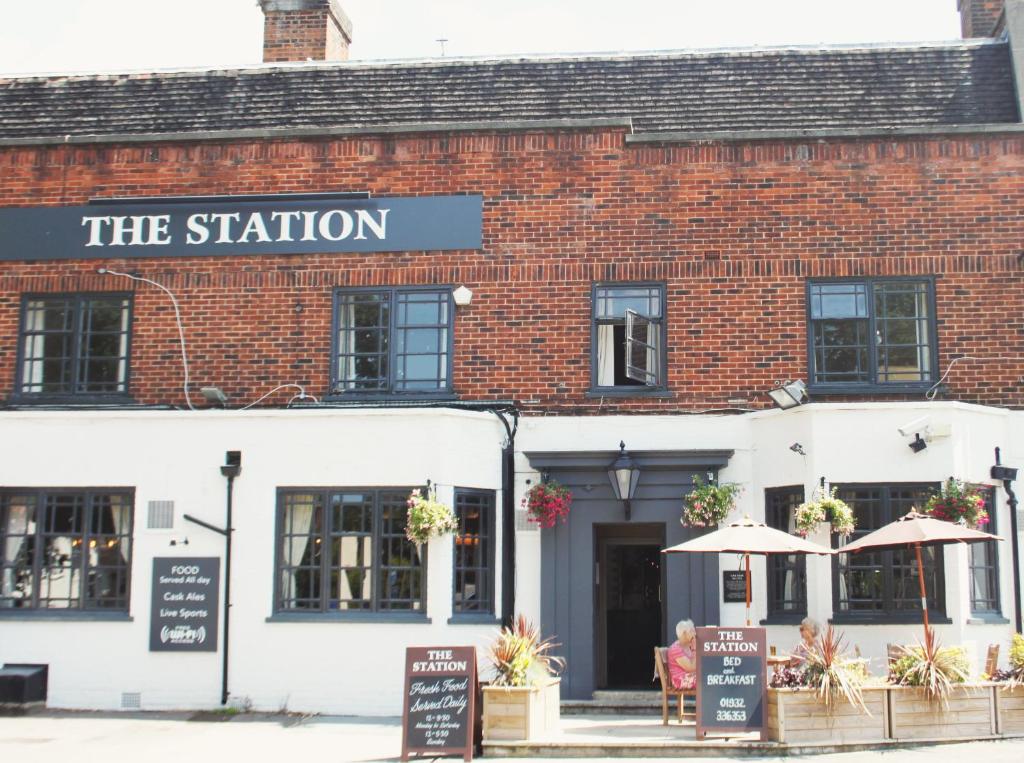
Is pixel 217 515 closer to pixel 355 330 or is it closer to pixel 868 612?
pixel 355 330

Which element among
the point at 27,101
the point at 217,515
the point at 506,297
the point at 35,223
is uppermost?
the point at 27,101

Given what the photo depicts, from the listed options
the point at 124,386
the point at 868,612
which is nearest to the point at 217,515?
the point at 124,386

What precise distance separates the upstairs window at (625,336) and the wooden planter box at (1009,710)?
5297 mm

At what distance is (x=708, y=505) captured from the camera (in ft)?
47.3

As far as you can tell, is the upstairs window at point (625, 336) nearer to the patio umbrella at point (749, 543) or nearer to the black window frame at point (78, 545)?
the patio umbrella at point (749, 543)

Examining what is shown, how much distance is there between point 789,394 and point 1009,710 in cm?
408

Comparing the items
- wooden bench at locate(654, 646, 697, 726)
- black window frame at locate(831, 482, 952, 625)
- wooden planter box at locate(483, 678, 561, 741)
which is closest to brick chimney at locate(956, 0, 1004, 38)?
black window frame at locate(831, 482, 952, 625)

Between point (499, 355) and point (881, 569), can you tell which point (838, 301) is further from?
point (499, 355)

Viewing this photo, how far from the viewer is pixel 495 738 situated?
11.7 meters

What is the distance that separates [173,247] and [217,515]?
362 centimetres

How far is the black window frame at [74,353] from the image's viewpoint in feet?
52.4

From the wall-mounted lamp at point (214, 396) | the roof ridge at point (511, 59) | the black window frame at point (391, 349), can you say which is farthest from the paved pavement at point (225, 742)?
the roof ridge at point (511, 59)

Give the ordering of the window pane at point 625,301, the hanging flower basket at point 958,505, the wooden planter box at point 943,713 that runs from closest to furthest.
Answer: the wooden planter box at point 943,713 → the hanging flower basket at point 958,505 → the window pane at point 625,301

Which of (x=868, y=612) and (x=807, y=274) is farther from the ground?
(x=807, y=274)
